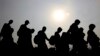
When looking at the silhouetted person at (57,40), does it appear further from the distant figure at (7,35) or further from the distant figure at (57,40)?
the distant figure at (7,35)

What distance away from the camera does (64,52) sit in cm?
1187

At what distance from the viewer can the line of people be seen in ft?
38.0

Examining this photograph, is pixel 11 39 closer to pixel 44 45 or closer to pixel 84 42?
pixel 44 45

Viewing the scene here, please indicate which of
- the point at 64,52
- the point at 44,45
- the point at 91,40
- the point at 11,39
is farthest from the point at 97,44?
the point at 11,39

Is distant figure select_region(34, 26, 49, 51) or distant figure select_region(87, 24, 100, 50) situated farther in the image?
distant figure select_region(34, 26, 49, 51)

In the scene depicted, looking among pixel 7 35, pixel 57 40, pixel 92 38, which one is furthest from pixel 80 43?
pixel 7 35

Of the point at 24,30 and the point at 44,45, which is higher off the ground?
the point at 24,30

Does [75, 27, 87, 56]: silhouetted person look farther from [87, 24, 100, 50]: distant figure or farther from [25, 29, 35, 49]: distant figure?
[25, 29, 35, 49]: distant figure

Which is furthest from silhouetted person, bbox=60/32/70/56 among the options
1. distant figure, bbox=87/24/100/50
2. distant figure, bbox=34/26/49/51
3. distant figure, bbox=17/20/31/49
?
distant figure, bbox=17/20/31/49

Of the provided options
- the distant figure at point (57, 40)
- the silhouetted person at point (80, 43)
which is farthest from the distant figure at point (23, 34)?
the silhouetted person at point (80, 43)

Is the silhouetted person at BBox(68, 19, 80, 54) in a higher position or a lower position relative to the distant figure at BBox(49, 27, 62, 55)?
higher

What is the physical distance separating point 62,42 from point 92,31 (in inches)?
71.6

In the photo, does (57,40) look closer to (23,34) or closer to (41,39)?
(41,39)

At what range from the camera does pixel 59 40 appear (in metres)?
12.2
